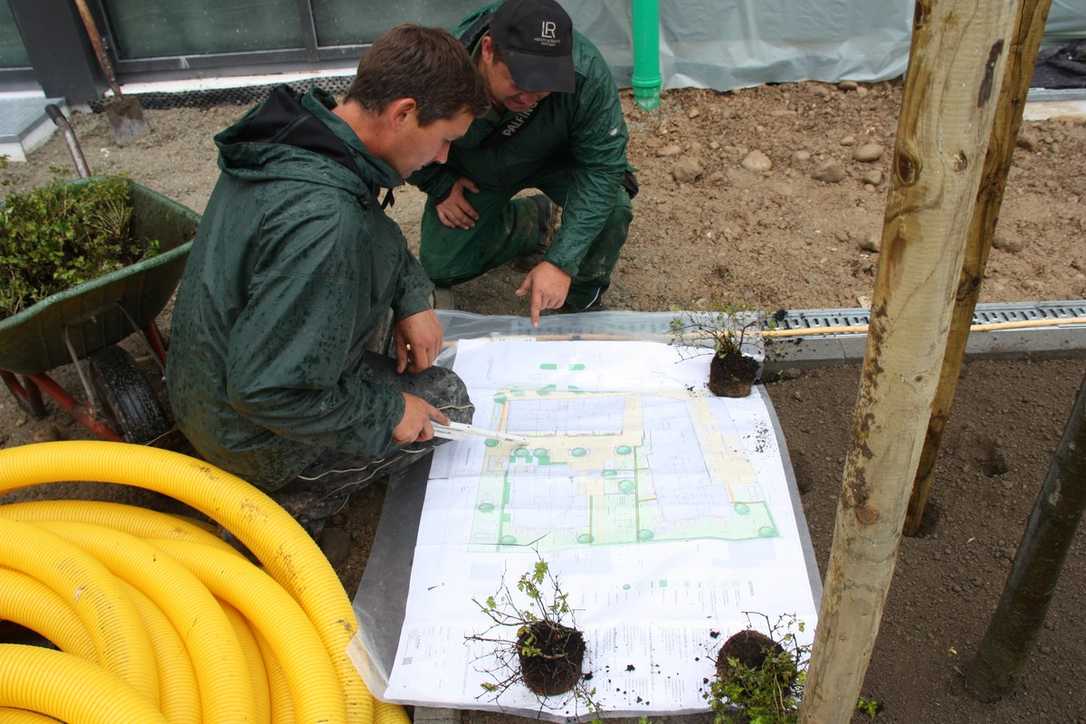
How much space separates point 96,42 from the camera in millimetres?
4781

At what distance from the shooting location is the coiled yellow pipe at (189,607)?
1995 millimetres

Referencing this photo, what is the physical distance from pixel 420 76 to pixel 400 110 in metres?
0.10

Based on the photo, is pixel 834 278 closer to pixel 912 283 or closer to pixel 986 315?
pixel 986 315

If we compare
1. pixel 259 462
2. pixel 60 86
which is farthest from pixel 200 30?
pixel 259 462

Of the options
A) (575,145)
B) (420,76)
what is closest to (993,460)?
(575,145)

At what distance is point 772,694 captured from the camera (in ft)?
6.36

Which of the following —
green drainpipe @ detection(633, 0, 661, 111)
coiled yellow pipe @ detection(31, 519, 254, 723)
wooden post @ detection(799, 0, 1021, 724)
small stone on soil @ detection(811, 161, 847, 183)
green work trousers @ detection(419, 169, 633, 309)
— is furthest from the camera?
green drainpipe @ detection(633, 0, 661, 111)

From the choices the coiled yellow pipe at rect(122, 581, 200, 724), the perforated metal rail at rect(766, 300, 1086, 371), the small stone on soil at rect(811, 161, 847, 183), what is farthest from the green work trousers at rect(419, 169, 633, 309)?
the coiled yellow pipe at rect(122, 581, 200, 724)

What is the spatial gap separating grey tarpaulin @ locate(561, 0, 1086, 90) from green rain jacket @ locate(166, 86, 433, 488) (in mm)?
3049

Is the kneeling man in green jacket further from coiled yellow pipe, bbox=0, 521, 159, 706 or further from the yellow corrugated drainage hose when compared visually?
coiled yellow pipe, bbox=0, 521, 159, 706

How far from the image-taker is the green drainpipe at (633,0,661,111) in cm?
472

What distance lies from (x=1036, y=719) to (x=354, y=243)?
199 cm

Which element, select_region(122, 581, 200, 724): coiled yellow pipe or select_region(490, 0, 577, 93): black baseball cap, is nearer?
select_region(122, 581, 200, 724): coiled yellow pipe

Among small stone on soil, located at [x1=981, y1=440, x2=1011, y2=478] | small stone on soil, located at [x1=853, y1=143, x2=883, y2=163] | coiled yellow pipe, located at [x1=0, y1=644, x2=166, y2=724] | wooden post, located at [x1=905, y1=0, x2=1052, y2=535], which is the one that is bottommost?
small stone on soil, located at [x1=981, y1=440, x2=1011, y2=478]
